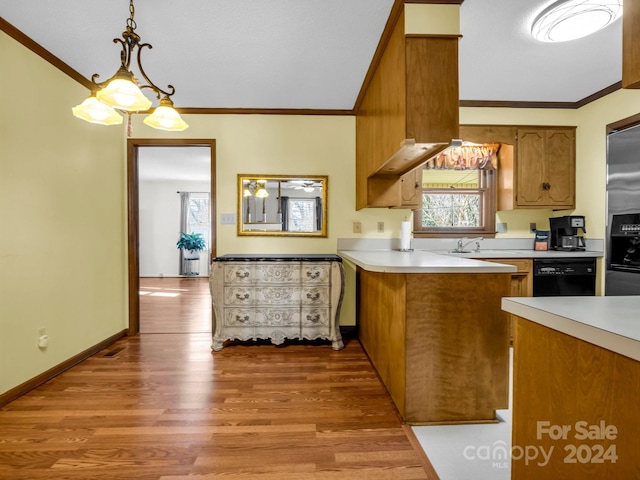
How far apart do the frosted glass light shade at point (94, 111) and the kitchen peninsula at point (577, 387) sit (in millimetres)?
2078

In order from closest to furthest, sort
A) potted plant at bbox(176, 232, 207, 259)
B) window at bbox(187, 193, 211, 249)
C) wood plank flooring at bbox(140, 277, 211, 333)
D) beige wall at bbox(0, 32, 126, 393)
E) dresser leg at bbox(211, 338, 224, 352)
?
beige wall at bbox(0, 32, 126, 393)
dresser leg at bbox(211, 338, 224, 352)
wood plank flooring at bbox(140, 277, 211, 333)
potted plant at bbox(176, 232, 207, 259)
window at bbox(187, 193, 211, 249)

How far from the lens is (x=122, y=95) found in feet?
5.04

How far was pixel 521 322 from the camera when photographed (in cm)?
96

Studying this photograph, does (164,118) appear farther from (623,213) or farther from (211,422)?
(623,213)

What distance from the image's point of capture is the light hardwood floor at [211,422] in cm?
149

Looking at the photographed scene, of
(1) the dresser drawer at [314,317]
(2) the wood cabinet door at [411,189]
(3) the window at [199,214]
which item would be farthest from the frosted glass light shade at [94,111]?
(3) the window at [199,214]

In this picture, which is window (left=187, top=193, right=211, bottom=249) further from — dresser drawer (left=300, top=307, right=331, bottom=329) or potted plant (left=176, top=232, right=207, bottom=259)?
dresser drawer (left=300, top=307, right=331, bottom=329)

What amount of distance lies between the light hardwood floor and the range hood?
1540mm

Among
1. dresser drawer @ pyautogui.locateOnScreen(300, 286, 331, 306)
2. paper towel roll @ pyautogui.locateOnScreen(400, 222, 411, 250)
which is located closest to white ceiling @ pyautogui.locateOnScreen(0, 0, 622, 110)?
paper towel roll @ pyautogui.locateOnScreen(400, 222, 411, 250)

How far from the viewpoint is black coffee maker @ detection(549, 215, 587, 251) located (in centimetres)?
321

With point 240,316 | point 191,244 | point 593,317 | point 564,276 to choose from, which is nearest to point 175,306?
point 240,316

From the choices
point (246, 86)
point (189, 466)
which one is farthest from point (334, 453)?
point (246, 86)

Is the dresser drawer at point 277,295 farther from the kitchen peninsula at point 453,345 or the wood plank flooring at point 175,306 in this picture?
the kitchen peninsula at point 453,345

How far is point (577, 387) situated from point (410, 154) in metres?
1.56
